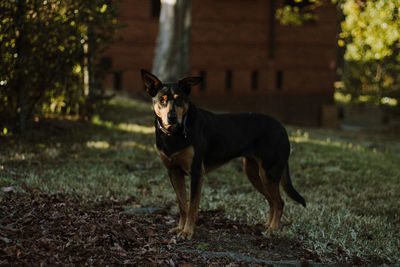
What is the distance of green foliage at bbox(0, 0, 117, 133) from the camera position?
29.4ft

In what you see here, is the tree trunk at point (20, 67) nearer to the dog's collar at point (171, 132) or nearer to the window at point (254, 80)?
the dog's collar at point (171, 132)

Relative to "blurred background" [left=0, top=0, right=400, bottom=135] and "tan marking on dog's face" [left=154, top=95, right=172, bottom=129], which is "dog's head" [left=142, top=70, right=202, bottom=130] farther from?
"blurred background" [left=0, top=0, right=400, bottom=135]

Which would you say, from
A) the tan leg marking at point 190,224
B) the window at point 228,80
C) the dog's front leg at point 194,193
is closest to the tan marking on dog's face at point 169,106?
the dog's front leg at point 194,193

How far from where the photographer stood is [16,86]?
9461 millimetres

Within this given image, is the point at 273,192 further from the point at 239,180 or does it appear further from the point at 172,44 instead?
the point at 172,44

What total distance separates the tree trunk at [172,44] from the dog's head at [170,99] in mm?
8285

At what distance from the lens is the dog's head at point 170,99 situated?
197 inches

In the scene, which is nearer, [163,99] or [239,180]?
[163,99]

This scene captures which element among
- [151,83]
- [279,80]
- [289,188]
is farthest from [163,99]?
[279,80]

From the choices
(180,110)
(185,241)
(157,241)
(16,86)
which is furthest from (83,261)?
(16,86)

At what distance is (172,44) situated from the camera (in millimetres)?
13703

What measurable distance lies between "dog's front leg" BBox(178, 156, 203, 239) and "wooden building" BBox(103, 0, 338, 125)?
14.6 metres

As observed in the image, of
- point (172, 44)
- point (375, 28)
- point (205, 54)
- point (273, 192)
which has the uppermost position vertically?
point (375, 28)

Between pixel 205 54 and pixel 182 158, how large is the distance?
53.0 feet
